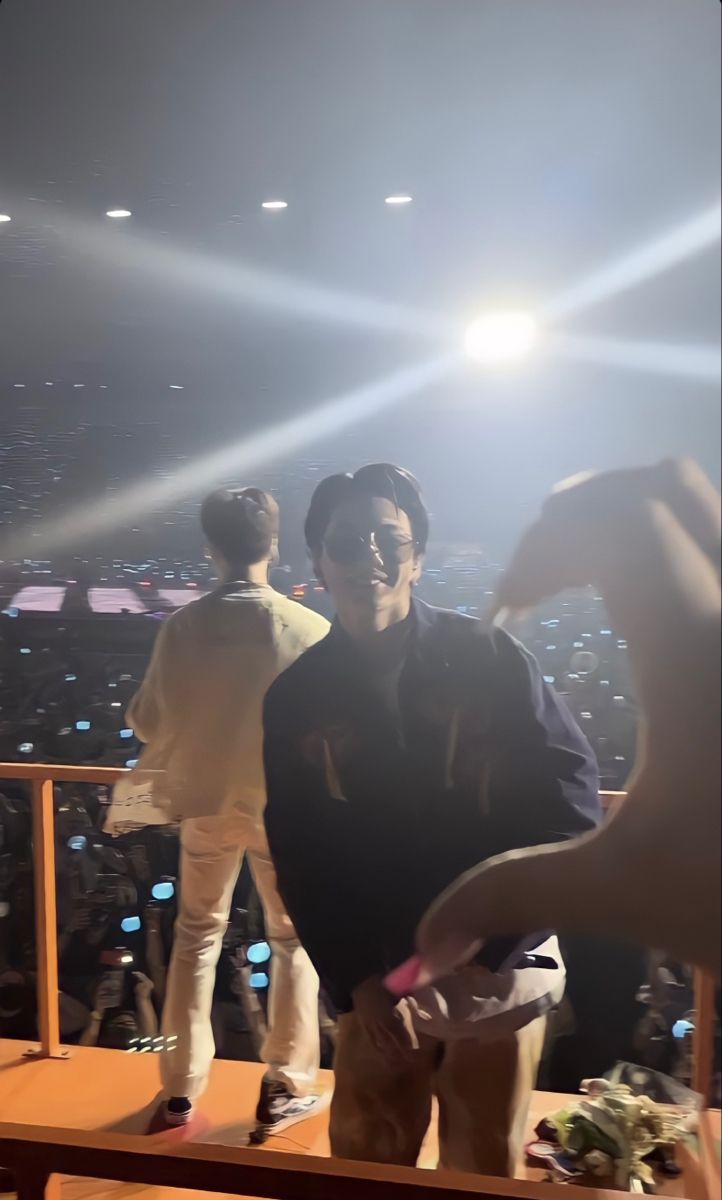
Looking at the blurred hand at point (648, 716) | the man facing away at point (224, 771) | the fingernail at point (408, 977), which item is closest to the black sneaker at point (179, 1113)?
the man facing away at point (224, 771)

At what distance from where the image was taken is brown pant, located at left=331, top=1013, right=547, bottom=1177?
934mm

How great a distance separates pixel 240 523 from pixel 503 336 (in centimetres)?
36

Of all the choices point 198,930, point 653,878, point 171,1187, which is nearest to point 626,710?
point 653,878

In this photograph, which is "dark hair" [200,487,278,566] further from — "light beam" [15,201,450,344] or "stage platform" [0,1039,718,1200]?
"stage platform" [0,1039,718,1200]

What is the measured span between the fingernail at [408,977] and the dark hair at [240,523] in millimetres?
491

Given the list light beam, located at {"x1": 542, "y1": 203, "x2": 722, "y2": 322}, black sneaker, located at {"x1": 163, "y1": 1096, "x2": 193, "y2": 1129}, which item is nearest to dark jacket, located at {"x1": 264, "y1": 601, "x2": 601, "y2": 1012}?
black sneaker, located at {"x1": 163, "y1": 1096, "x2": 193, "y2": 1129}

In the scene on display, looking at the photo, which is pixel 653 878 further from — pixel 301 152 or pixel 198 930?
pixel 301 152

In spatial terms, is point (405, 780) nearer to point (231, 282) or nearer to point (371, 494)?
point (371, 494)

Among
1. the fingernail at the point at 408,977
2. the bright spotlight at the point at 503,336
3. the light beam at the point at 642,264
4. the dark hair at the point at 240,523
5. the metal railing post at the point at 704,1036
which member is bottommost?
the metal railing post at the point at 704,1036

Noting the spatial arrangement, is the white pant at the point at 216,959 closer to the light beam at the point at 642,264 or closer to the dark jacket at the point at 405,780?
the dark jacket at the point at 405,780

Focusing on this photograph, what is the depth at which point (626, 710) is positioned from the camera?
0.89m

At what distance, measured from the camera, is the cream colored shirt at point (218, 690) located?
3.11 feet

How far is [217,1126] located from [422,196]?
3.65 ft

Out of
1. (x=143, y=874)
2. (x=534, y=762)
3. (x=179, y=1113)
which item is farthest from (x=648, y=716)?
(x=179, y=1113)
